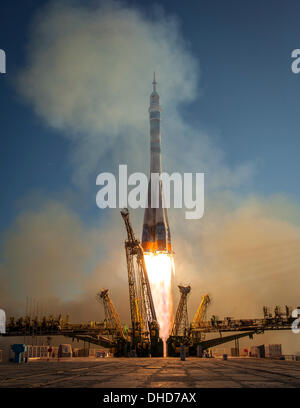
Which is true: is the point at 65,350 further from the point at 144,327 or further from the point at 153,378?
the point at 153,378

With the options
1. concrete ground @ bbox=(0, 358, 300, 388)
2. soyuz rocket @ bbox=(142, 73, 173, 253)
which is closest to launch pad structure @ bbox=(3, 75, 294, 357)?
soyuz rocket @ bbox=(142, 73, 173, 253)

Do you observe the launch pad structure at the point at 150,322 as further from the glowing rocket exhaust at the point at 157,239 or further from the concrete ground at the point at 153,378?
the concrete ground at the point at 153,378

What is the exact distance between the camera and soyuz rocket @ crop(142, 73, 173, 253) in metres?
129

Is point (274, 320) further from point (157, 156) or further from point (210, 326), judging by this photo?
point (157, 156)

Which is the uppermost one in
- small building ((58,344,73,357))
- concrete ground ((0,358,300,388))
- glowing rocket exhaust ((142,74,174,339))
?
glowing rocket exhaust ((142,74,174,339))

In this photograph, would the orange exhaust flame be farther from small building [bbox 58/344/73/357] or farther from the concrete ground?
the concrete ground

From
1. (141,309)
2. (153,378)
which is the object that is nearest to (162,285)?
(141,309)

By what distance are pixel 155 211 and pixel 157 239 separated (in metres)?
9.42

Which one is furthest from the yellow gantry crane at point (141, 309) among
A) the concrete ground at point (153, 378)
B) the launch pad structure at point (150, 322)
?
the concrete ground at point (153, 378)

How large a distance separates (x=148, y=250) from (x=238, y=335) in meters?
36.6

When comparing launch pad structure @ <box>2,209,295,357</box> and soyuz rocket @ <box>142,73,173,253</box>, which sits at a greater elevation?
soyuz rocket @ <box>142,73,173,253</box>

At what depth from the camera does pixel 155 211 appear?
133125 mm

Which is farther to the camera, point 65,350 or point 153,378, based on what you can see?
point 65,350
